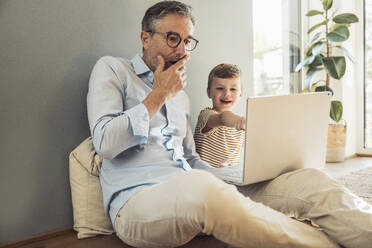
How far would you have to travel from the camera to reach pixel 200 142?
1.89 meters

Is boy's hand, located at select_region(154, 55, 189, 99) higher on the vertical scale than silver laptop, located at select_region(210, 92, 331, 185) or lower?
higher

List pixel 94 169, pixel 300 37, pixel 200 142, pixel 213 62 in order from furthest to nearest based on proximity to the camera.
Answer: pixel 300 37
pixel 213 62
pixel 200 142
pixel 94 169

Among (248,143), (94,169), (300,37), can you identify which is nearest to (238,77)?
(248,143)

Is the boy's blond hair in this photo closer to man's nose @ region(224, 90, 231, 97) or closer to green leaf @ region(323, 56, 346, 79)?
man's nose @ region(224, 90, 231, 97)

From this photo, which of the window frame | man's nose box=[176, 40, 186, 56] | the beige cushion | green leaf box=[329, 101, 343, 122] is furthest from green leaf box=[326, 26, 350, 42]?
the beige cushion

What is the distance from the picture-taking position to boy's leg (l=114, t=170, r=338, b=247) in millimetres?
965

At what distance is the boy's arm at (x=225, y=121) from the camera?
1579 millimetres

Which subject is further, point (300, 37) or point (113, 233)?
point (300, 37)

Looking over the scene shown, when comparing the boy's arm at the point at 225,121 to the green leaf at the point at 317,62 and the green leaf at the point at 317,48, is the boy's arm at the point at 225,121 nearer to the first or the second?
the green leaf at the point at 317,48

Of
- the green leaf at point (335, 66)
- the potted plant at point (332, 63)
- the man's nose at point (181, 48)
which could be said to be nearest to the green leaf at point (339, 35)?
the potted plant at point (332, 63)

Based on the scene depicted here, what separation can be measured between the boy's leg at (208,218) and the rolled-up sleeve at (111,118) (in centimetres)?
19

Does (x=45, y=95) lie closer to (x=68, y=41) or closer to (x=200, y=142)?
(x=68, y=41)

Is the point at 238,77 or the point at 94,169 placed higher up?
the point at 238,77

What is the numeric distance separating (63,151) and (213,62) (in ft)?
3.67
